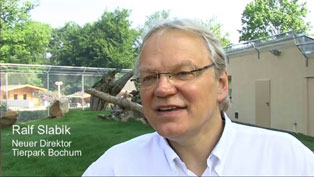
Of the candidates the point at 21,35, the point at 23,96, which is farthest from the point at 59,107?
the point at 21,35

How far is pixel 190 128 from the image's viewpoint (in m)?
0.69

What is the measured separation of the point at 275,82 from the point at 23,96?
3.17 m

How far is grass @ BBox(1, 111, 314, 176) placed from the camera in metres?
3.27

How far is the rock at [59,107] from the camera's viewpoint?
4105 millimetres

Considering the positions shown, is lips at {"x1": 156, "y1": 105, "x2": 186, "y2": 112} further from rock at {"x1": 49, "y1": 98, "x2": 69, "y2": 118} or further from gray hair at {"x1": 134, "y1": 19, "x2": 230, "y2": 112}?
rock at {"x1": 49, "y1": 98, "x2": 69, "y2": 118}

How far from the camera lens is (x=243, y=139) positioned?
0.75 m

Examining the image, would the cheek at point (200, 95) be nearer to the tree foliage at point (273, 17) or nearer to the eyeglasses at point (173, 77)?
the eyeglasses at point (173, 77)

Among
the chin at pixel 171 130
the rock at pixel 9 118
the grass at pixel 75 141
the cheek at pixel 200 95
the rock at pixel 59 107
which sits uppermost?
the cheek at pixel 200 95

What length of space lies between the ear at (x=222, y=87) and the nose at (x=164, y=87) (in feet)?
0.46

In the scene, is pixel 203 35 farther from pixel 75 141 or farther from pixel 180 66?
pixel 75 141

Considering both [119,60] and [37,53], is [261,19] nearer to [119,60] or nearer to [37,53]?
[119,60]

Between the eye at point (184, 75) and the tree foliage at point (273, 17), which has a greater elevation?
the tree foliage at point (273, 17)

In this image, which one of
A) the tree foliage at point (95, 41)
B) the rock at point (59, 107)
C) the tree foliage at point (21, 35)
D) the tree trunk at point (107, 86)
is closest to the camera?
the tree foliage at point (21, 35)

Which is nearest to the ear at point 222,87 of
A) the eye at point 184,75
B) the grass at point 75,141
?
the eye at point 184,75
